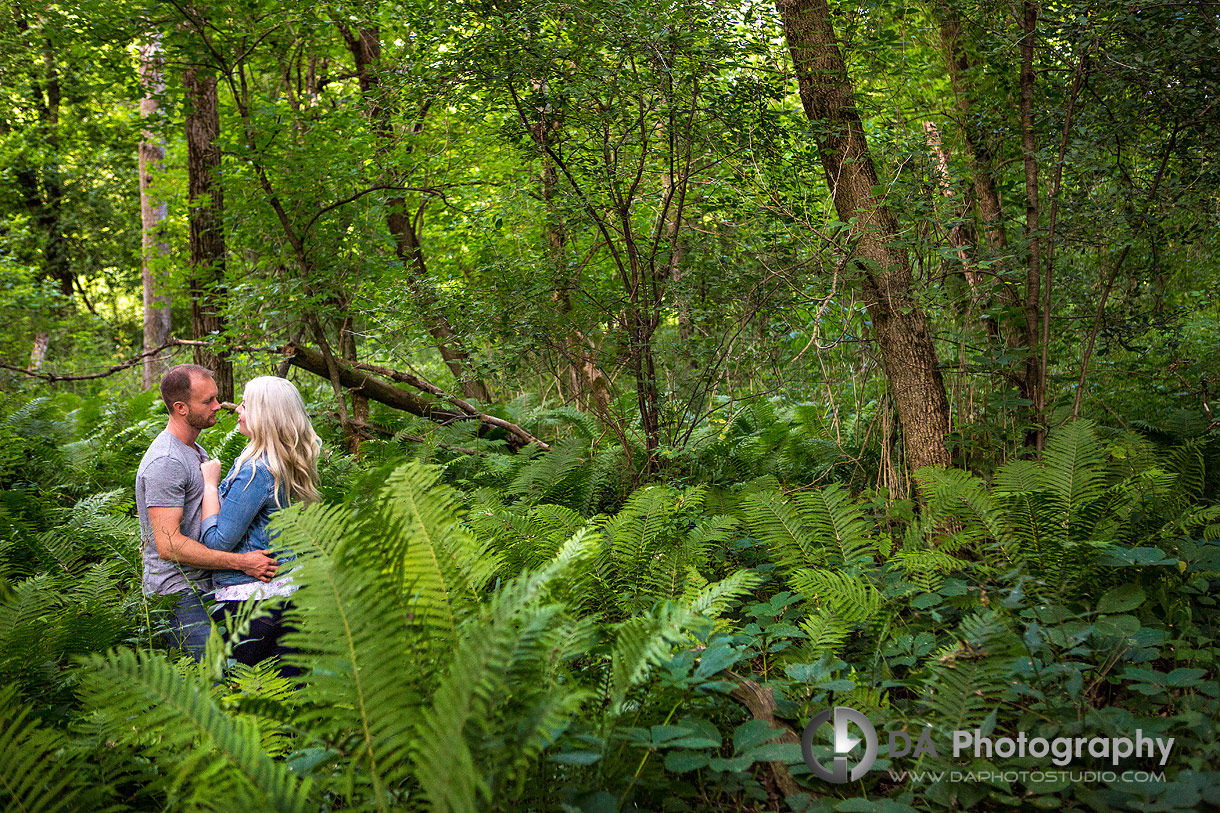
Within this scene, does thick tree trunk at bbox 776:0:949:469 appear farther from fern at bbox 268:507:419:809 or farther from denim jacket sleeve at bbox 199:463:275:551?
fern at bbox 268:507:419:809

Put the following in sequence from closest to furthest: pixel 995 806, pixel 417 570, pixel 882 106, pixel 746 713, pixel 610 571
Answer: pixel 995 806
pixel 417 570
pixel 746 713
pixel 610 571
pixel 882 106

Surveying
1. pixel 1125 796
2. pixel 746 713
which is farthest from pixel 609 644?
pixel 1125 796

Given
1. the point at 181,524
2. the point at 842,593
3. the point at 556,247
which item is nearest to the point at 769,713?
the point at 842,593

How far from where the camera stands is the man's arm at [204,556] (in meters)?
3.10

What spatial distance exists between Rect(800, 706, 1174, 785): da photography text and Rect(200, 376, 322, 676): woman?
2169 millimetres

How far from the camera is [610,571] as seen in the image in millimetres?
3221

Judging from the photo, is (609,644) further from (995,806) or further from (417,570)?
(995,806)

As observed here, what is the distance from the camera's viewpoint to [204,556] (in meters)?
3.12

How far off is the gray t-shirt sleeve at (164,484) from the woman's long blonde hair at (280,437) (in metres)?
0.26

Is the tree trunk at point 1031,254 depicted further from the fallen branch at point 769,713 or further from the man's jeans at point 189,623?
the man's jeans at point 189,623

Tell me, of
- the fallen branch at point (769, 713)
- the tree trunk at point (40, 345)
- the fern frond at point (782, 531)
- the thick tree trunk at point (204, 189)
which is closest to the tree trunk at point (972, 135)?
the fern frond at point (782, 531)

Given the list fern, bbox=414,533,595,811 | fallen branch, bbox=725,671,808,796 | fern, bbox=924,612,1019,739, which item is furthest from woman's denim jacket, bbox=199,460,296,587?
fern, bbox=924,612,1019,739

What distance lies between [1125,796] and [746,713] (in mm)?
901

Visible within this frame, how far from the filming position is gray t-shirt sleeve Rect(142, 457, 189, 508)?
10.5 feet
